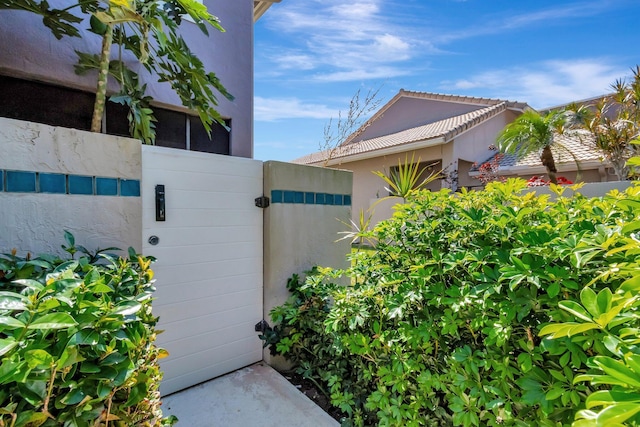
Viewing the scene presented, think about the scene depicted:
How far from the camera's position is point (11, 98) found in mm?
4051

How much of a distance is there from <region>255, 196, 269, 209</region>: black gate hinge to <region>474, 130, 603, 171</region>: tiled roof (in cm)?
944

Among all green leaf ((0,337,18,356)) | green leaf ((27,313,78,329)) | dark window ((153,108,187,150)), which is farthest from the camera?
dark window ((153,108,187,150))

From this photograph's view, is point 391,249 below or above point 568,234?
below

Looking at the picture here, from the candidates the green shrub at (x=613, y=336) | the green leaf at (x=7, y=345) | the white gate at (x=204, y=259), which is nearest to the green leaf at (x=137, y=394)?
the green leaf at (x=7, y=345)

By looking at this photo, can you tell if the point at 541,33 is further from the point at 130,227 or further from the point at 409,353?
the point at 130,227

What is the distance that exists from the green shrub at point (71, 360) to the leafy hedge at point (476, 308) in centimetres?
150

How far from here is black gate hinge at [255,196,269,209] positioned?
11.6ft

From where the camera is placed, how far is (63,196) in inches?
87.7

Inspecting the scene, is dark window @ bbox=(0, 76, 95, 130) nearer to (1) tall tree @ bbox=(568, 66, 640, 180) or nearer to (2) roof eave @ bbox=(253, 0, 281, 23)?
(2) roof eave @ bbox=(253, 0, 281, 23)

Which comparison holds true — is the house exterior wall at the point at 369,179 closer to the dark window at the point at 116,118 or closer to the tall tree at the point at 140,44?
the dark window at the point at 116,118

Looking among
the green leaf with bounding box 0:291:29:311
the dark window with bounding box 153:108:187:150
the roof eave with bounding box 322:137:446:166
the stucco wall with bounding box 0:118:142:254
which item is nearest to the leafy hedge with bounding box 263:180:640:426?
the green leaf with bounding box 0:291:29:311

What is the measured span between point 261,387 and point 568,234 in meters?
2.97

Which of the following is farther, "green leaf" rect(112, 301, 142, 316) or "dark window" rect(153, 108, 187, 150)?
"dark window" rect(153, 108, 187, 150)

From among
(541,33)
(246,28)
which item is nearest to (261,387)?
(246,28)
